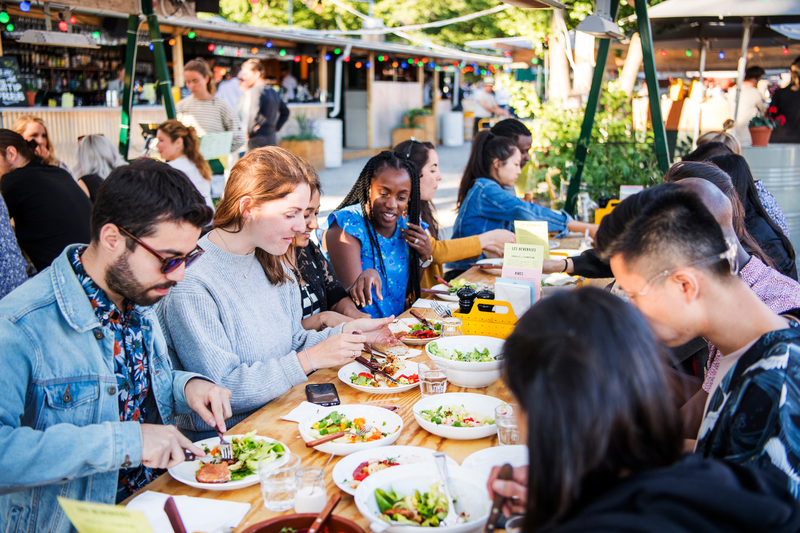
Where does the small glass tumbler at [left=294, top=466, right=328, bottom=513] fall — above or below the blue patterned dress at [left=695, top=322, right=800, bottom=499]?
below

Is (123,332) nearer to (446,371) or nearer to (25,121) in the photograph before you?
(446,371)

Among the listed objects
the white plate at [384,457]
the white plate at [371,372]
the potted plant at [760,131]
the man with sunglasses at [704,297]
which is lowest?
the white plate at [371,372]

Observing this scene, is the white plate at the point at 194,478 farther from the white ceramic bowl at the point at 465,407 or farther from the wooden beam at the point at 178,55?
the wooden beam at the point at 178,55

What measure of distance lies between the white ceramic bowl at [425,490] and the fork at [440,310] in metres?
1.65

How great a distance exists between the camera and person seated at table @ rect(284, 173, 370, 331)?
10.4 ft

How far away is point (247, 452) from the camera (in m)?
1.79

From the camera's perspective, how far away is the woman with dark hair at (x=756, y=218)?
11.2 feet

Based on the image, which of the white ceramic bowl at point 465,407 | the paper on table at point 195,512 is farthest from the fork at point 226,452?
the white ceramic bowl at point 465,407

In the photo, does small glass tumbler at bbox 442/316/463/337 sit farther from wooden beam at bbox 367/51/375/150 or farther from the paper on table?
wooden beam at bbox 367/51/375/150

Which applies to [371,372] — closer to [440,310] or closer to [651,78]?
[440,310]

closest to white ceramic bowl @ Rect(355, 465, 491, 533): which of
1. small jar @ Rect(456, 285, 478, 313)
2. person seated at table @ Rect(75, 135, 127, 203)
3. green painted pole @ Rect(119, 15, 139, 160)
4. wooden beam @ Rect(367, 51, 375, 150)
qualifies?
small jar @ Rect(456, 285, 478, 313)

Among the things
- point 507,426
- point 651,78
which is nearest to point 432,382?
point 507,426

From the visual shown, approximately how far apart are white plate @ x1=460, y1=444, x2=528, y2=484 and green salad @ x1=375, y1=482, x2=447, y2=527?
0.63 feet

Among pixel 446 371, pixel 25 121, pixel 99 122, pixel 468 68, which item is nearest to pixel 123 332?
pixel 446 371
